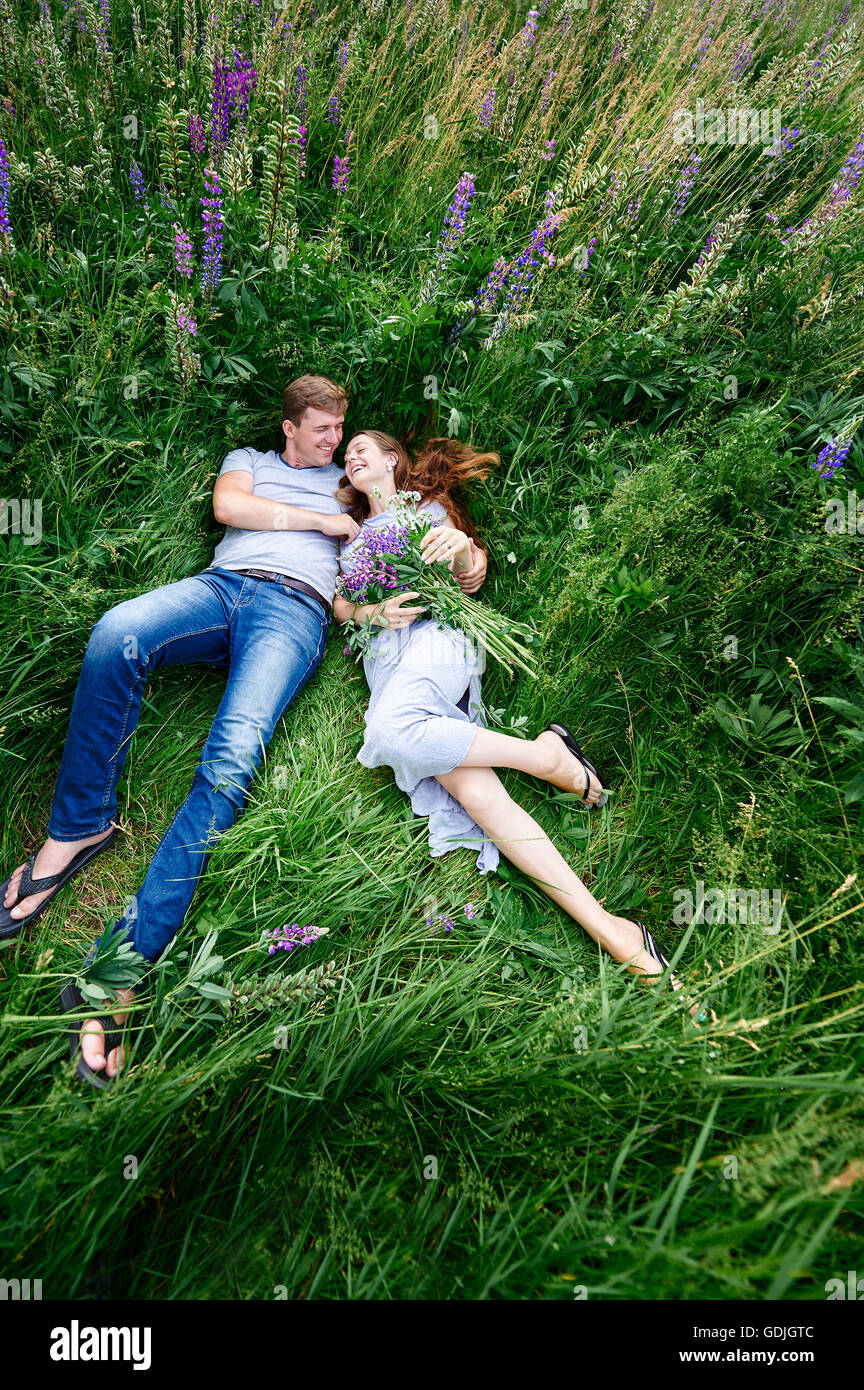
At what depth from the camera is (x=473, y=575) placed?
2939mm

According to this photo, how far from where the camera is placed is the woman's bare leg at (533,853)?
2350 mm

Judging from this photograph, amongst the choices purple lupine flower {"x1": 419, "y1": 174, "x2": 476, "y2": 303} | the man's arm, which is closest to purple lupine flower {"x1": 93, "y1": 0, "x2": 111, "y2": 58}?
purple lupine flower {"x1": 419, "y1": 174, "x2": 476, "y2": 303}

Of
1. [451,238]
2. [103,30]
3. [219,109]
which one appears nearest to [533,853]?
[451,238]

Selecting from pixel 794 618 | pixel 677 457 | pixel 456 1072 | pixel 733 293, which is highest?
pixel 733 293

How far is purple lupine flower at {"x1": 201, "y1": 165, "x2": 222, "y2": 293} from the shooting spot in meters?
2.73

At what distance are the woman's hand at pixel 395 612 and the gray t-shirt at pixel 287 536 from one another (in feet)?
1.20

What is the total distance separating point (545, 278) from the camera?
10.3 feet

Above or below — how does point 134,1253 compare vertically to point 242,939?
below

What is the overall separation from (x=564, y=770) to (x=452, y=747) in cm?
50

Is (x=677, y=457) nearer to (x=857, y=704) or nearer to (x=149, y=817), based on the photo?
(x=857, y=704)

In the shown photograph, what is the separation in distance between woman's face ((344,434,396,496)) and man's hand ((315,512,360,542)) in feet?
0.50

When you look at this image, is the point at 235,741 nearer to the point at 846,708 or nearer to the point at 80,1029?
the point at 80,1029
